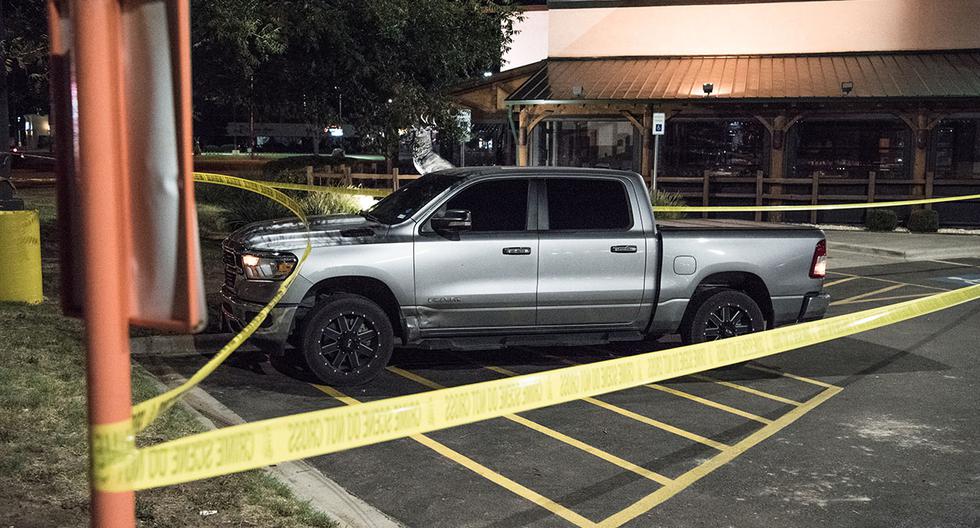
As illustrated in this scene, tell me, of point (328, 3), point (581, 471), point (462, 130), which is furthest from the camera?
point (462, 130)

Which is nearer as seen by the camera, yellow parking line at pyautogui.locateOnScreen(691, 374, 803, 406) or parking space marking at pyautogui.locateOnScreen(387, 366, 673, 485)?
parking space marking at pyautogui.locateOnScreen(387, 366, 673, 485)

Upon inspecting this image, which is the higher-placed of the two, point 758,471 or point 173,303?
point 173,303

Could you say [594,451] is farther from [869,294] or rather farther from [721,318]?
[869,294]

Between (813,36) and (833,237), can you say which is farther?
(813,36)

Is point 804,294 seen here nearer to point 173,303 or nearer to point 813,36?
point 173,303

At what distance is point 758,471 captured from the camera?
20.0ft

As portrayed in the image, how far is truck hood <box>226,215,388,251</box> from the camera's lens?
318 inches

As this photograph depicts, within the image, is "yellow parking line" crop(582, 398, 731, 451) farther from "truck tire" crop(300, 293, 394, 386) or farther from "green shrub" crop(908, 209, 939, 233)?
"green shrub" crop(908, 209, 939, 233)

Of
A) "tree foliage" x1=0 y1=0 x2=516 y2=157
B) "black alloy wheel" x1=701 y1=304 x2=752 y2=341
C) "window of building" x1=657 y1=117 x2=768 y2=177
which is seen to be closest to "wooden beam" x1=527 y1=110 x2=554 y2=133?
"tree foliage" x1=0 y1=0 x2=516 y2=157

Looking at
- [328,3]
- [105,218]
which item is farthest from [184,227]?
[328,3]

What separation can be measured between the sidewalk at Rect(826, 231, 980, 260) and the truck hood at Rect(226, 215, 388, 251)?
43.8 ft

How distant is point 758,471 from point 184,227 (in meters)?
4.80

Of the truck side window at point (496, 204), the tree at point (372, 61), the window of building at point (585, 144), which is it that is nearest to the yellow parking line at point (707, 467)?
the truck side window at point (496, 204)

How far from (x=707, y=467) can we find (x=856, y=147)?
75.0 ft
